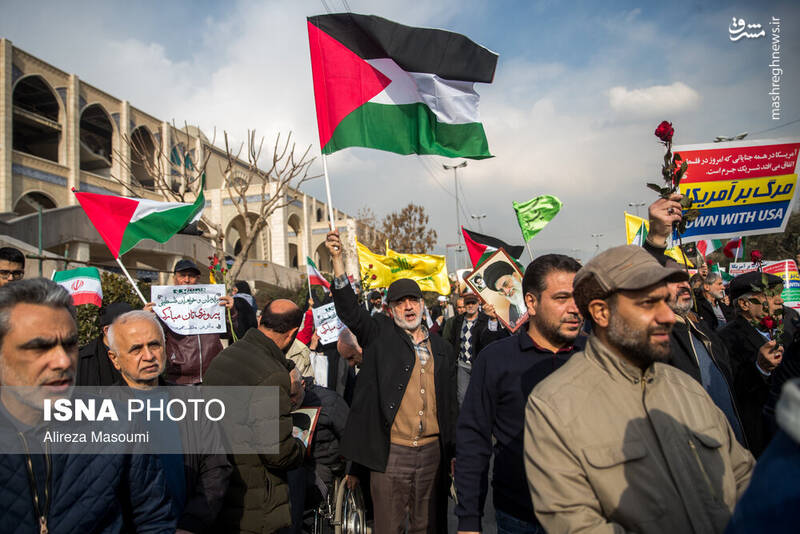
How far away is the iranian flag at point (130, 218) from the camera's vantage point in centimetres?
523

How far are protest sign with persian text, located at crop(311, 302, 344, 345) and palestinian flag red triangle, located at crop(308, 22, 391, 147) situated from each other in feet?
10.8

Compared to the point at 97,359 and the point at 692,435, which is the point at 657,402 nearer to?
the point at 692,435

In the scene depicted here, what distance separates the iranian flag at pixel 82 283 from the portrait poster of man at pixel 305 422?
161 inches

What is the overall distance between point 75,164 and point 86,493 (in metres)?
32.7

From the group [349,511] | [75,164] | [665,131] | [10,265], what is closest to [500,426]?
[349,511]

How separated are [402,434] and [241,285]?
16.3 ft

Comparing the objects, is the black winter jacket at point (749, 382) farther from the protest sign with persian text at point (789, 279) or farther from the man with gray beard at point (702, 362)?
the protest sign with persian text at point (789, 279)

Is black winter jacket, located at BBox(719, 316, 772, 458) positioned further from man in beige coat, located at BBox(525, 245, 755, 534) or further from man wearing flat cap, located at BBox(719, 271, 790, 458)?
man in beige coat, located at BBox(525, 245, 755, 534)

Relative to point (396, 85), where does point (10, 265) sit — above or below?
below

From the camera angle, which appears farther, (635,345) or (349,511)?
(349,511)

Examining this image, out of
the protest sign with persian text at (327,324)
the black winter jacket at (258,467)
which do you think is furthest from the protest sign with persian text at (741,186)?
the protest sign with persian text at (327,324)

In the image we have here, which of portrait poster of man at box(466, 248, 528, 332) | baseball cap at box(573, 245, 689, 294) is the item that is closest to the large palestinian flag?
portrait poster of man at box(466, 248, 528, 332)

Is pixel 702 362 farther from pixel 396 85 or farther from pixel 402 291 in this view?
pixel 396 85

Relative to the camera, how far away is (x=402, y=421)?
363 centimetres
